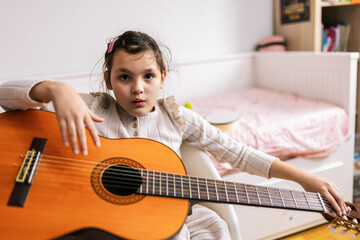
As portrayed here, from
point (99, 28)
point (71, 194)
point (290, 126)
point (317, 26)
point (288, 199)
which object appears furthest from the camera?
point (317, 26)

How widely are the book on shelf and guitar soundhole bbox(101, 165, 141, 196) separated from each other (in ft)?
6.01

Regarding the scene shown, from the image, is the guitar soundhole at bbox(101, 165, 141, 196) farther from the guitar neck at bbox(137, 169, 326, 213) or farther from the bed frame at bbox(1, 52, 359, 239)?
the bed frame at bbox(1, 52, 359, 239)

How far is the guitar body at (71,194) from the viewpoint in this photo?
563 mm

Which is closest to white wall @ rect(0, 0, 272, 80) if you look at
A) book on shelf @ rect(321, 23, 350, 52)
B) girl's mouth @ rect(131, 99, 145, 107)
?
book on shelf @ rect(321, 23, 350, 52)

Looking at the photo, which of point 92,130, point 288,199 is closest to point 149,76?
point 92,130

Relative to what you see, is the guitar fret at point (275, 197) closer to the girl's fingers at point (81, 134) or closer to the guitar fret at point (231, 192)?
the guitar fret at point (231, 192)

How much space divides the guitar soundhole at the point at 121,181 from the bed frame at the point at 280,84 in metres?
0.59

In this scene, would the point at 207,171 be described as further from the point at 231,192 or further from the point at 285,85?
the point at 285,85

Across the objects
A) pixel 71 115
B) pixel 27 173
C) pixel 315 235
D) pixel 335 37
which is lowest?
pixel 315 235

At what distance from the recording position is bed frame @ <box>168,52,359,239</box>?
1.41m

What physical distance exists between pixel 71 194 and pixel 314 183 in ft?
1.92

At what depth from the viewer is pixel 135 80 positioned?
84cm

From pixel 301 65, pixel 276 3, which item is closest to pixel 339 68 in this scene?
pixel 301 65

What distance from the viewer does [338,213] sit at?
0.75 m
